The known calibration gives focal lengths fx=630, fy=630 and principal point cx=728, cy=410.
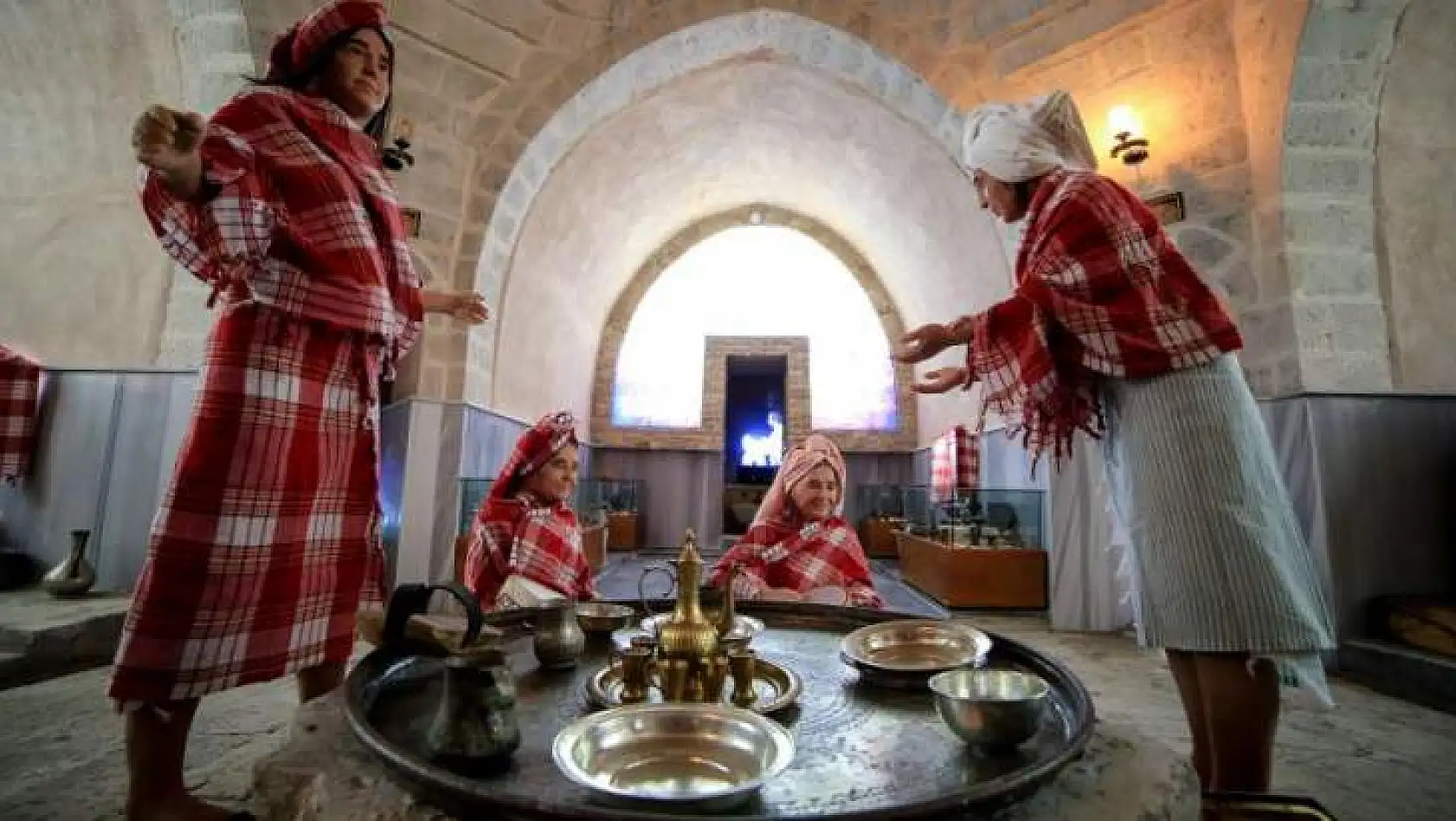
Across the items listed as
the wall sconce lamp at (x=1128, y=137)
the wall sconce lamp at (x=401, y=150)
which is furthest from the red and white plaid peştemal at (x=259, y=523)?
the wall sconce lamp at (x=1128, y=137)

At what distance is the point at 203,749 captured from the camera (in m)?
1.90

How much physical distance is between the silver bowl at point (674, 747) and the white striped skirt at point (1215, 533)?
1.06m

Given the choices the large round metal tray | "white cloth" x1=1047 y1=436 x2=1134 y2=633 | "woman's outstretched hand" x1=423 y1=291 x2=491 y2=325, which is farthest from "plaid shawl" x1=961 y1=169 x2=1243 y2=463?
"white cloth" x1=1047 y1=436 x2=1134 y2=633

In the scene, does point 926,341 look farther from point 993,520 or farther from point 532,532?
point 993,520

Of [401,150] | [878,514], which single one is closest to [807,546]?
[401,150]

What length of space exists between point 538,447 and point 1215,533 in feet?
7.47

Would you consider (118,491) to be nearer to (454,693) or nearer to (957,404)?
(454,693)

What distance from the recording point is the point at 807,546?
2736 millimetres

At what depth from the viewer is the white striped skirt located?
1291 mm

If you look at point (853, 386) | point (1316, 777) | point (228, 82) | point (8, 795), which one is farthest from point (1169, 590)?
point (853, 386)

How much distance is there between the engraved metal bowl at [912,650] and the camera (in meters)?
1.20

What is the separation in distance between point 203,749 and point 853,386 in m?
8.06

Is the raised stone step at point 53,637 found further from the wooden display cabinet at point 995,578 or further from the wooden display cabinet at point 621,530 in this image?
Answer: the wooden display cabinet at point 621,530

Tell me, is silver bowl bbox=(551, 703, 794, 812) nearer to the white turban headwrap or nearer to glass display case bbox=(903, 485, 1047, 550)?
the white turban headwrap
